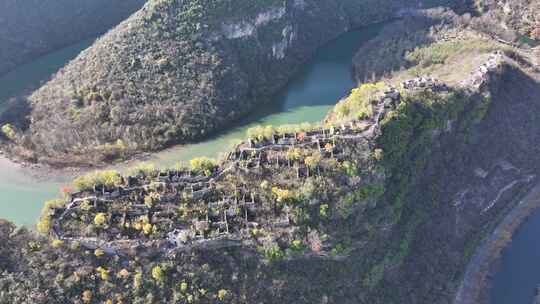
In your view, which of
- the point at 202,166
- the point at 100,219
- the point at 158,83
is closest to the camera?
the point at 100,219

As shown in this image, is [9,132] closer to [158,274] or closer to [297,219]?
[158,274]

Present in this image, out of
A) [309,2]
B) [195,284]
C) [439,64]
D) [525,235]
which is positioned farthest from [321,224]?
[309,2]

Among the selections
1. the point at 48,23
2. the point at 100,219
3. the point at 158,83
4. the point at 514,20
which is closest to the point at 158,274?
the point at 100,219

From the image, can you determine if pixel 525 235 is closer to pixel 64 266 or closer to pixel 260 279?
pixel 260 279

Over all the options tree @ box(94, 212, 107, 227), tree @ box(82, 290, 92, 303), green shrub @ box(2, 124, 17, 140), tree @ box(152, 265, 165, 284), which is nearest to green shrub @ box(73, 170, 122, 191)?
tree @ box(94, 212, 107, 227)

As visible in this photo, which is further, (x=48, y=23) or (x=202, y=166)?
(x=48, y=23)

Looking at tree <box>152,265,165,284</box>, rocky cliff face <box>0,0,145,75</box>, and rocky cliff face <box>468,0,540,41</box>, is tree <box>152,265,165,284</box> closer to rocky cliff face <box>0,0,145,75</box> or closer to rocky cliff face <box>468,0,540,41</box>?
rocky cliff face <box>0,0,145,75</box>

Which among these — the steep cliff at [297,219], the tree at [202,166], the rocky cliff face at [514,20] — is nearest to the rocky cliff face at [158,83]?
the tree at [202,166]

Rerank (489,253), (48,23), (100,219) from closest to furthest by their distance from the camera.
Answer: (100,219) < (489,253) < (48,23)
